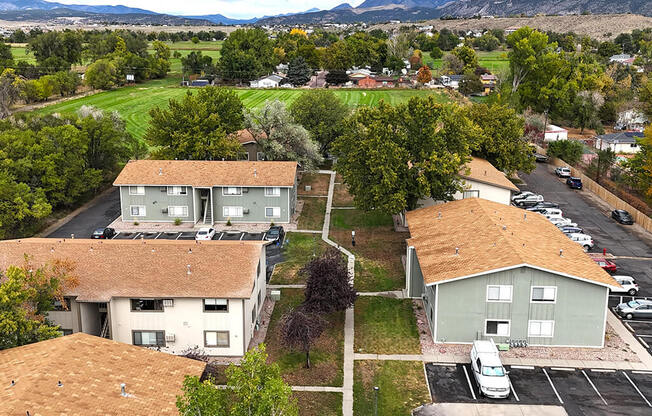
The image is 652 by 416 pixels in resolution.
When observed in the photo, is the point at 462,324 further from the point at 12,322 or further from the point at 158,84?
the point at 158,84

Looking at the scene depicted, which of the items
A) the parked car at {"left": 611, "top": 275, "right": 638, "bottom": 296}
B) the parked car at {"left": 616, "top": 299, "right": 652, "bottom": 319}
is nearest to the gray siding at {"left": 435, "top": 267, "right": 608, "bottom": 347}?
the parked car at {"left": 616, "top": 299, "right": 652, "bottom": 319}

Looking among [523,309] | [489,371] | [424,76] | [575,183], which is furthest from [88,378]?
[424,76]

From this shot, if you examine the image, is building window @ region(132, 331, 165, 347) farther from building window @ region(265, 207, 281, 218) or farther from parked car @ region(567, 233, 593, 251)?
parked car @ region(567, 233, 593, 251)

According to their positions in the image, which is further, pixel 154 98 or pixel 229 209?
pixel 154 98

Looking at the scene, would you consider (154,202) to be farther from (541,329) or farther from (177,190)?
(541,329)

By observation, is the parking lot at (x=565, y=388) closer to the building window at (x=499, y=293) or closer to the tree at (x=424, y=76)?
the building window at (x=499, y=293)

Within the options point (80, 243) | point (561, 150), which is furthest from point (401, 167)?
point (561, 150)

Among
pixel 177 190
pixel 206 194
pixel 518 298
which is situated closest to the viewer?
pixel 518 298
